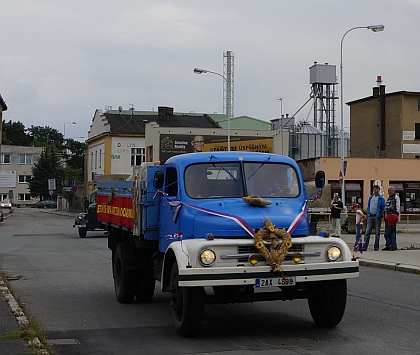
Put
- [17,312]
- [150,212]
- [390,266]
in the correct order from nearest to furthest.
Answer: [17,312], [150,212], [390,266]

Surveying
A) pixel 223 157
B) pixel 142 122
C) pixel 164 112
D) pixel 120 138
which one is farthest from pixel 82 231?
pixel 164 112

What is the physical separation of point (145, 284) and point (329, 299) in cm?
358

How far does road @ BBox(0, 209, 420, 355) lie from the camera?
7.67m

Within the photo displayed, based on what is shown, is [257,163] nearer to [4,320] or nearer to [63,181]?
[4,320]

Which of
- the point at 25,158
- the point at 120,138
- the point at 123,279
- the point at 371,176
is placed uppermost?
the point at 120,138

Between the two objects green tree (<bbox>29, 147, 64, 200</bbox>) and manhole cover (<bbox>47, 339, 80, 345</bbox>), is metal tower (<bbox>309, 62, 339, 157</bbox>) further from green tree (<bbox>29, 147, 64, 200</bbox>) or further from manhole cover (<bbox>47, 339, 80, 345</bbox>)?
manhole cover (<bbox>47, 339, 80, 345</bbox>)

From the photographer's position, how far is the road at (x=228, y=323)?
7672mm

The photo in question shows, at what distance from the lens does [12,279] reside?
14.9 m

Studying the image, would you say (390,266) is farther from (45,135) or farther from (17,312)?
(45,135)

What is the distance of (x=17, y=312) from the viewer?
375 inches

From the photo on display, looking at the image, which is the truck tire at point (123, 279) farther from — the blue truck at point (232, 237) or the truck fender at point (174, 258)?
the truck fender at point (174, 258)

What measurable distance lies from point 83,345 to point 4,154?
12007cm

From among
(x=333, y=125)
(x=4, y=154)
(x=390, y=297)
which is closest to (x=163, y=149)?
(x=333, y=125)

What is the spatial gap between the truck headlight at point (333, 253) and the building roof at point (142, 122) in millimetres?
66110
